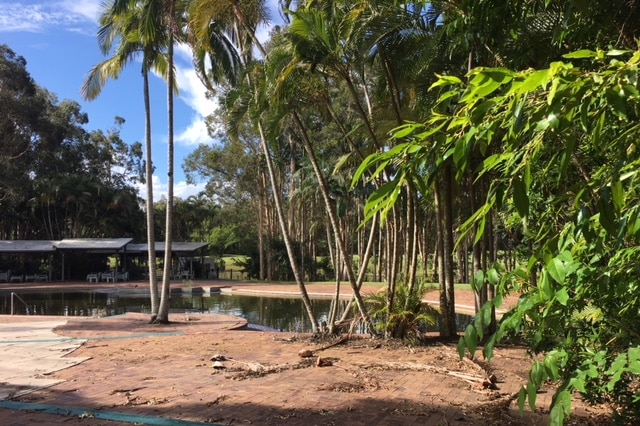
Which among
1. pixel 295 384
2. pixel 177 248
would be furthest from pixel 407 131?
pixel 177 248

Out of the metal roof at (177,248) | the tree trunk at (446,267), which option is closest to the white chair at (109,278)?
the metal roof at (177,248)

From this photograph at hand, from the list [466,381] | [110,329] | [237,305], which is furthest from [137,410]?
[237,305]

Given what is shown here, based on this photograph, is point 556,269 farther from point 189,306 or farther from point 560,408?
point 189,306

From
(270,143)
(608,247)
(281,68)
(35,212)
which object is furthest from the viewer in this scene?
(35,212)

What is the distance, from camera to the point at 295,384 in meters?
6.85

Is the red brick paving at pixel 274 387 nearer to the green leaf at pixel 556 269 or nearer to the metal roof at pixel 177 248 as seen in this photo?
the green leaf at pixel 556 269

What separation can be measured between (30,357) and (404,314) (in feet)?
22.9

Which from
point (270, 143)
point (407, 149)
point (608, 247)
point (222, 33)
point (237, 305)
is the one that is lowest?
point (237, 305)

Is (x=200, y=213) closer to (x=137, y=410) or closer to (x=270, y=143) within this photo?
(x=270, y=143)

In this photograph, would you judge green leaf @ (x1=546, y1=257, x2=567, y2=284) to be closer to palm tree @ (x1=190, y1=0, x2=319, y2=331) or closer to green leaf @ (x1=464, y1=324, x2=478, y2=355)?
green leaf @ (x1=464, y1=324, x2=478, y2=355)

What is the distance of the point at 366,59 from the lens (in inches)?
365

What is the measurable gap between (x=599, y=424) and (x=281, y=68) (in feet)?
23.1

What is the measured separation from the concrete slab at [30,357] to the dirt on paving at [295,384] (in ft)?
1.06

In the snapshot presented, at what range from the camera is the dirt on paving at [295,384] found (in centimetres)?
542
